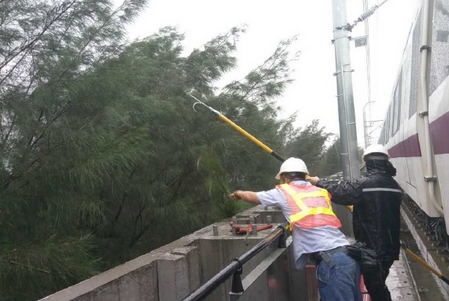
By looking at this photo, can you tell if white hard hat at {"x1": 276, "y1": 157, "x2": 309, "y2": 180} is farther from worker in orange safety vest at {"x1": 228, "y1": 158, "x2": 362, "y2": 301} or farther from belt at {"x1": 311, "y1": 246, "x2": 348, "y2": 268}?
belt at {"x1": 311, "y1": 246, "x2": 348, "y2": 268}

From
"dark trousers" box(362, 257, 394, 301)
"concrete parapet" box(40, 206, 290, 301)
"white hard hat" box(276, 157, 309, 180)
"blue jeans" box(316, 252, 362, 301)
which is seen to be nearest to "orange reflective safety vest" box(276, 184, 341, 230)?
"white hard hat" box(276, 157, 309, 180)

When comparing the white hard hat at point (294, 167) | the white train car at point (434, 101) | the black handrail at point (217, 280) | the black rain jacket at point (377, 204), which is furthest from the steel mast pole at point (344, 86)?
the black handrail at point (217, 280)

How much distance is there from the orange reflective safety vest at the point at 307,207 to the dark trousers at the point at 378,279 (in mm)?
544

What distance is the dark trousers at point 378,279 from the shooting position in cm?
369

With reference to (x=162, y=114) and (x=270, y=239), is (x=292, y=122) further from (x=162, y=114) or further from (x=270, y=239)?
(x=270, y=239)

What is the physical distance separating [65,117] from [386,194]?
3.31 metres

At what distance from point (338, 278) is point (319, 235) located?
1.12 feet

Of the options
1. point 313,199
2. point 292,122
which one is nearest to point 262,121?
point 292,122

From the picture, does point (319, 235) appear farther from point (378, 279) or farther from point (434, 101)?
point (434, 101)

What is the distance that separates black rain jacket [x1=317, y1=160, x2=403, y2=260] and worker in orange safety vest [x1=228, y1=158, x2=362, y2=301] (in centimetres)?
25

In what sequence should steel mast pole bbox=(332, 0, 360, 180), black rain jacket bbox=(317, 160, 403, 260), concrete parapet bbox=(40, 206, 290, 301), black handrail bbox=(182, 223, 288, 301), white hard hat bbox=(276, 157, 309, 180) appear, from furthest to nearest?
steel mast pole bbox=(332, 0, 360, 180) < black rain jacket bbox=(317, 160, 403, 260) < white hard hat bbox=(276, 157, 309, 180) < concrete parapet bbox=(40, 206, 290, 301) < black handrail bbox=(182, 223, 288, 301)

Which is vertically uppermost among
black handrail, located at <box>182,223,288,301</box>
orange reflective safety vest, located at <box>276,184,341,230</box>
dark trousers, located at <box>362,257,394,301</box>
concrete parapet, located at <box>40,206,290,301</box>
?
orange reflective safety vest, located at <box>276,184,341,230</box>

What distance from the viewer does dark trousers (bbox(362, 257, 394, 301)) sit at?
3688 mm

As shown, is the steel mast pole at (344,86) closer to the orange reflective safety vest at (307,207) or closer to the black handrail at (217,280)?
the orange reflective safety vest at (307,207)
